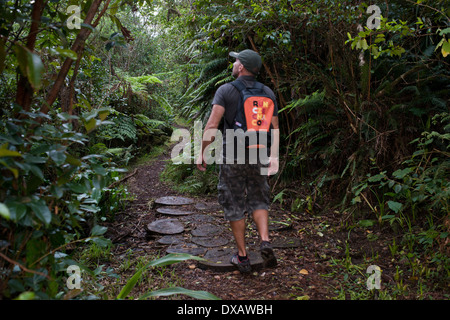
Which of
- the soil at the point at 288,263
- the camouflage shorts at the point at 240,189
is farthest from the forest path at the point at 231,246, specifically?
the camouflage shorts at the point at 240,189

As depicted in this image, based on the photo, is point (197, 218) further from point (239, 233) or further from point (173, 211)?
point (239, 233)

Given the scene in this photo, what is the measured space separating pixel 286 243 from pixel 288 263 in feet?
1.52

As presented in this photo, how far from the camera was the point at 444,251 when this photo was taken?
2807 mm

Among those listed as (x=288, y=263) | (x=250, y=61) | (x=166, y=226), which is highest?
(x=250, y=61)

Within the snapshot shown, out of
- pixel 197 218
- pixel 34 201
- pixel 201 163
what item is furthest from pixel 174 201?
pixel 34 201

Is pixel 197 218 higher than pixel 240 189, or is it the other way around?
pixel 240 189

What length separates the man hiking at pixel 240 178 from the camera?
304cm

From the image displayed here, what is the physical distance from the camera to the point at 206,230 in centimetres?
414

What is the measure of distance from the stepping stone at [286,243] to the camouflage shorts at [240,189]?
78cm

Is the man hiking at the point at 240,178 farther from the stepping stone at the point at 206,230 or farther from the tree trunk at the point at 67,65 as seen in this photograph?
the tree trunk at the point at 67,65

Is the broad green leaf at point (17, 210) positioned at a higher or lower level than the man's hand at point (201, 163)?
lower

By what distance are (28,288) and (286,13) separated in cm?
413

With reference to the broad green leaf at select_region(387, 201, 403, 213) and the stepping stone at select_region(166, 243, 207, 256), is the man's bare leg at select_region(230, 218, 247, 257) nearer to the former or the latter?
the stepping stone at select_region(166, 243, 207, 256)
